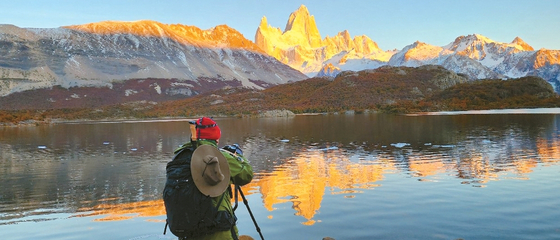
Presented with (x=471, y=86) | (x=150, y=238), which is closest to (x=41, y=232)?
(x=150, y=238)

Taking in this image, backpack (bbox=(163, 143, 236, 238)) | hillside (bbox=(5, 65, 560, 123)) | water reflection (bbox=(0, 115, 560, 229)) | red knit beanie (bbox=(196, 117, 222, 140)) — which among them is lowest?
water reflection (bbox=(0, 115, 560, 229))

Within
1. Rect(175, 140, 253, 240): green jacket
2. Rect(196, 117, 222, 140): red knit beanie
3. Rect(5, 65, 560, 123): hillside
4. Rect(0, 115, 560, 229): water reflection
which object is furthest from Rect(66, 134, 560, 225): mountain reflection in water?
Rect(5, 65, 560, 123): hillside

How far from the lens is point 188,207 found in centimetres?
601

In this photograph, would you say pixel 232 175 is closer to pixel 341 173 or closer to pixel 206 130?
pixel 206 130

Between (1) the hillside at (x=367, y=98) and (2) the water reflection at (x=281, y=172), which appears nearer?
(2) the water reflection at (x=281, y=172)

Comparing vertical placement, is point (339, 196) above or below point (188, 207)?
below

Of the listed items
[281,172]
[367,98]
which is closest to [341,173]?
[281,172]

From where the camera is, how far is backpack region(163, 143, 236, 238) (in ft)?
19.6

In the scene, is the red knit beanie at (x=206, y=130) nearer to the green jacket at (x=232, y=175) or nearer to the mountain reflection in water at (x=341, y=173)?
the green jacket at (x=232, y=175)

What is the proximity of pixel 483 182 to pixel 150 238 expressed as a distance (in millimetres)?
12930

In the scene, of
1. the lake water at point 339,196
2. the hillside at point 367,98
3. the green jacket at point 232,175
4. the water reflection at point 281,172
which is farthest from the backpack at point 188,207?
the hillside at point 367,98

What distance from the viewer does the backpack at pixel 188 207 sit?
5.98 meters

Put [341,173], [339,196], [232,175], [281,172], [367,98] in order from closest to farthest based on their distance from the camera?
[232,175]
[339,196]
[341,173]
[281,172]
[367,98]

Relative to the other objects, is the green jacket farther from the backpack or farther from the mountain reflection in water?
the mountain reflection in water
